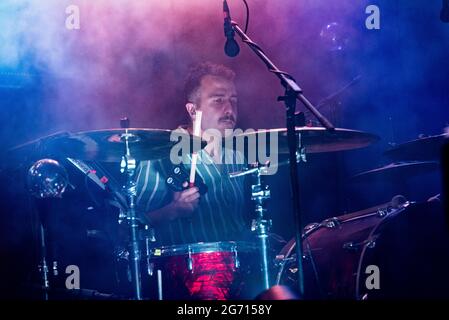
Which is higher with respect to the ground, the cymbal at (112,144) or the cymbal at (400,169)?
the cymbal at (112,144)

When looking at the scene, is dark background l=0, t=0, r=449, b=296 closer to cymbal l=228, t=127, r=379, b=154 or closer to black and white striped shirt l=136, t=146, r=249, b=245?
black and white striped shirt l=136, t=146, r=249, b=245

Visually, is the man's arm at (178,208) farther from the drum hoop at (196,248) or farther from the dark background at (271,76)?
the dark background at (271,76)

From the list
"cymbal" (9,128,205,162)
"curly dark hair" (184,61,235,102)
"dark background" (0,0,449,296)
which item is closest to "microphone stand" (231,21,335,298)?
"cymbal" (9,128,205,162)

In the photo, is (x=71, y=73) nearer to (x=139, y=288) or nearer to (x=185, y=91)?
(x=185, y=91)

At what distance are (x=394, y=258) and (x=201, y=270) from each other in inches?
39.6

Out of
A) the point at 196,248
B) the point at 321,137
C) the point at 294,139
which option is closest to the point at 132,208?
the point at 196,248

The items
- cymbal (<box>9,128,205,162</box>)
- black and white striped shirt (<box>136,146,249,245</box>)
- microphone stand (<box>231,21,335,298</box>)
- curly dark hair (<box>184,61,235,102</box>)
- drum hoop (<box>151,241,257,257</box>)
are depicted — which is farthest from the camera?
curly dark hair (<box>184,61,235,102</box>)

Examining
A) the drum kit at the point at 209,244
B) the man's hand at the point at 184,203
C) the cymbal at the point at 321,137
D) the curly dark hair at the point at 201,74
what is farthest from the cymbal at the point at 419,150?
the curly dark hair at the point at 201,74

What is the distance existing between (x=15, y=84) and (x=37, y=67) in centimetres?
22

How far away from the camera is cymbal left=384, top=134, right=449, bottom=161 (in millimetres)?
2668

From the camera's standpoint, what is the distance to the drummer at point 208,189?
9.98 ft

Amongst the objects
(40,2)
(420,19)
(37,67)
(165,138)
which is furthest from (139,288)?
(420,19)

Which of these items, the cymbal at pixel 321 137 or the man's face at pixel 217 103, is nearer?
the cymbal at pixel 321 137

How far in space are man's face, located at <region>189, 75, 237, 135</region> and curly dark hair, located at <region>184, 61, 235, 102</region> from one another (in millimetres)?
42
